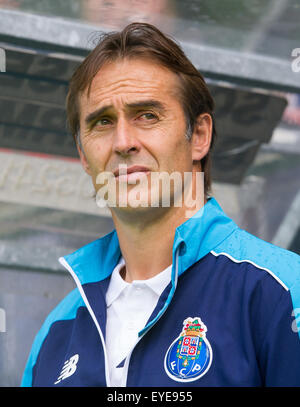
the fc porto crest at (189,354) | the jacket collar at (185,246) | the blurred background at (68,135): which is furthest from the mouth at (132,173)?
the blurred background at (68,135)

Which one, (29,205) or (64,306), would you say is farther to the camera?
(29,205)

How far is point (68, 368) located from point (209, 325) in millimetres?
376

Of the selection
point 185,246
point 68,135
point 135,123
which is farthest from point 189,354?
point 68,135

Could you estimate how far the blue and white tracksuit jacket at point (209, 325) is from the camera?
1093 mm

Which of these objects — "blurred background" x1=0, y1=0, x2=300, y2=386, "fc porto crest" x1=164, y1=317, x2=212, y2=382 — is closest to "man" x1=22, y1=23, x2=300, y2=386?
"fc porto crest" x1=164, y1=317, x2=212, y2=382

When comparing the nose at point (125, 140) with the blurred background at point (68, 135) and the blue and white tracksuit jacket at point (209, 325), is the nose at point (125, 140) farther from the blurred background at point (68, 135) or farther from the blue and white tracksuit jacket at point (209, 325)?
the blurred background at point (68, 135)

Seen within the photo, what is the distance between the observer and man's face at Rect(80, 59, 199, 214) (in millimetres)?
1312

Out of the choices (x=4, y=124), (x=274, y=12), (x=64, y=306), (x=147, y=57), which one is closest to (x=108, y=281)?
(x=64, y=306)

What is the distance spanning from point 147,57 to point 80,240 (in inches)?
46.0

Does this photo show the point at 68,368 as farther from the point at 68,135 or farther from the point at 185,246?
the point at 68,135

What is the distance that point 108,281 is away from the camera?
1479 millimetres

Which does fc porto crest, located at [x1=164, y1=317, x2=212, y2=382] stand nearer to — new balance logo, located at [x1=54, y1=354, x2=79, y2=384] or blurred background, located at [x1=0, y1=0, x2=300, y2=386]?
new balance logo, located at [x1=54, y1=354, x2=79, y2=384]

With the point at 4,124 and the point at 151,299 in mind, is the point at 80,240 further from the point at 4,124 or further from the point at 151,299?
the point at 151,299
